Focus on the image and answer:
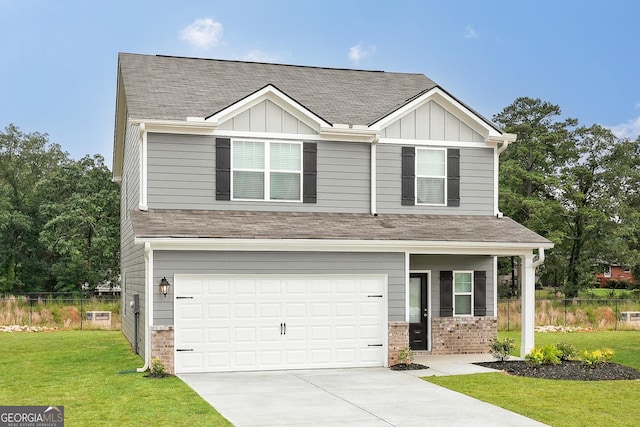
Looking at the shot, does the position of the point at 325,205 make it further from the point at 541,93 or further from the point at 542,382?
the point at 541,93

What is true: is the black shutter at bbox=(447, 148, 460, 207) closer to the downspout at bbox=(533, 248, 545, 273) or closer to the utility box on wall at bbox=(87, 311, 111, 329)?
the downspout at bbox=(533, 248, 545, 273)

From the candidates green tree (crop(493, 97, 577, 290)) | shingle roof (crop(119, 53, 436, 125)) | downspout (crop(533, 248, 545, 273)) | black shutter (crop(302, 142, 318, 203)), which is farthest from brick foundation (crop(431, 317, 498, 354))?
green tree (crop(493, 97, 577, 290))

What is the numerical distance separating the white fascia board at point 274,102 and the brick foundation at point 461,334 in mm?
6017

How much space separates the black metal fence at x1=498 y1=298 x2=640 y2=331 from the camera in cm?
2956

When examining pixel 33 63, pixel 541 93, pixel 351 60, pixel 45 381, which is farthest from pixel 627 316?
pixel 33 63

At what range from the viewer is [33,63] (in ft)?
188

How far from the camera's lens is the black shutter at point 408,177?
65.0 ft

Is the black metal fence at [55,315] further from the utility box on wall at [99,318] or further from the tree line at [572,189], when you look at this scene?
the tree line at [572,189]

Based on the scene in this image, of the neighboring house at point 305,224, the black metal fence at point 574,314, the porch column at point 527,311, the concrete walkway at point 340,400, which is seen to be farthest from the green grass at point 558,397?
the black metal fence at point 574,314

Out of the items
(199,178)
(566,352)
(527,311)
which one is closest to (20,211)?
(199,178)

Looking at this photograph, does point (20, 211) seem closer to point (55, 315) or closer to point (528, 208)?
point (55, 315)

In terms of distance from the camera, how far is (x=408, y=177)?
1984cm

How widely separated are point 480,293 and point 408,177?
3668 millimetres

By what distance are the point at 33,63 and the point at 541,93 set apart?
36471 millimetres
